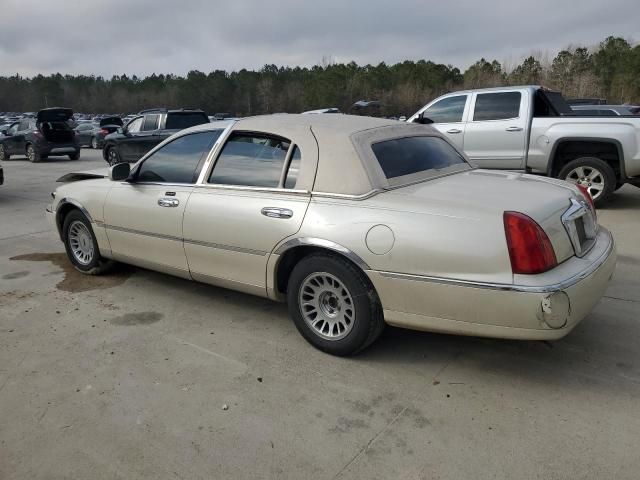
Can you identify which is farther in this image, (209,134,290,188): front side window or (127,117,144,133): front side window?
(127,117,144,133): front side window

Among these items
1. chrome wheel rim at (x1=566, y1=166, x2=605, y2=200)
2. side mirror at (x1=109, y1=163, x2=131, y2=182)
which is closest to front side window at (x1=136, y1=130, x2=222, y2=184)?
side mirror at (x1=109, y1=163, x2=131, y2=182)

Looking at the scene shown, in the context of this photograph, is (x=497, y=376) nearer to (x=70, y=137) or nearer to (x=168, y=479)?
(x=168, y=479)

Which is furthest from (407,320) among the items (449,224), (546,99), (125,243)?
(546,99)

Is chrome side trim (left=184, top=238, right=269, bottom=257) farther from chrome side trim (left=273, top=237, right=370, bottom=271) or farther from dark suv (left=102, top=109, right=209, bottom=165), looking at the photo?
dark suv (left=102, top=109, right=209, bottom=165)

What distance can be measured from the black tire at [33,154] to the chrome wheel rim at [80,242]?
15506 millimetres

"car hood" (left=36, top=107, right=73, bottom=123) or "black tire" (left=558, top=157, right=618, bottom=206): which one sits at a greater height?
"car hood" (left=36, top=107, right=73, bottom=123)

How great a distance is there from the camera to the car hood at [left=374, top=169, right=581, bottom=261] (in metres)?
2.97

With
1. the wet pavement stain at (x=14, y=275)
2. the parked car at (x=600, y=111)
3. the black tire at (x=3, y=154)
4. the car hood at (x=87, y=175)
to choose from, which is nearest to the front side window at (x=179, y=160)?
the car hood at (x=87, y=175)

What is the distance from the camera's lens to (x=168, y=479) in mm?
2438

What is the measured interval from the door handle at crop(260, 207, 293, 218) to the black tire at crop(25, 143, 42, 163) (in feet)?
59.4

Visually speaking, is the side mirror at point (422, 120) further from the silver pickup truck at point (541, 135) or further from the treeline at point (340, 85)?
the treeline at point (340, 85)

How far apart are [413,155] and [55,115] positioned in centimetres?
1853

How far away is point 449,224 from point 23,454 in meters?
2.55

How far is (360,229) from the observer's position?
10.4ft
